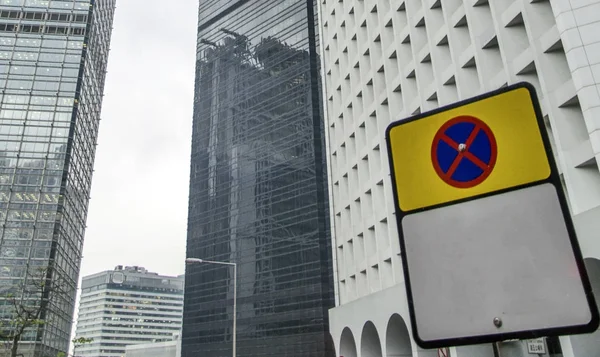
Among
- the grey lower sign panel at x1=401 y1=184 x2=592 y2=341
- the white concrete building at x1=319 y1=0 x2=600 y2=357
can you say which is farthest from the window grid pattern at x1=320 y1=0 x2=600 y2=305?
the grey lower sign panel at x1=401 y1=184 x2=592 y2=341

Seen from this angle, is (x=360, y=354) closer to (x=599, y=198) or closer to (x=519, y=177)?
(x=599, y=198)

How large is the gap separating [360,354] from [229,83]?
91.8 meters

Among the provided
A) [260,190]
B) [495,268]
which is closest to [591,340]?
[495,268]

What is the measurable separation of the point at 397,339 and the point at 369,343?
405 centimetres

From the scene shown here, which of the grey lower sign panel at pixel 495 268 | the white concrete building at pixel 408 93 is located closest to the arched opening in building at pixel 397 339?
the white concrete building at pixel 408 93

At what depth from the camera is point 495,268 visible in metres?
2.19

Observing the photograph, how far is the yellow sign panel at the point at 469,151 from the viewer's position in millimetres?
2227

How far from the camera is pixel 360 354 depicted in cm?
3158

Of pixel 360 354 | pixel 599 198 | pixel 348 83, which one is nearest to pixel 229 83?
pixel 348 83

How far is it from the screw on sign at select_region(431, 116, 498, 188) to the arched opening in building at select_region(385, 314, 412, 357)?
25.9 m

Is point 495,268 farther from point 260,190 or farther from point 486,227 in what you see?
point 260,190

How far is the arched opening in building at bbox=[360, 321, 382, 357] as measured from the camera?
3133 centimetres

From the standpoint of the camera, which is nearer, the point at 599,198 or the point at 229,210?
the point at 599,198

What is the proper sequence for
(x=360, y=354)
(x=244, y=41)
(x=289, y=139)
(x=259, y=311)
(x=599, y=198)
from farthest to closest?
1. (x=244, y=41)
2. (x=289, y=139)
3. (x=259, y=311)
4. (x=360, y=354)
5. (x=599, y=198)
